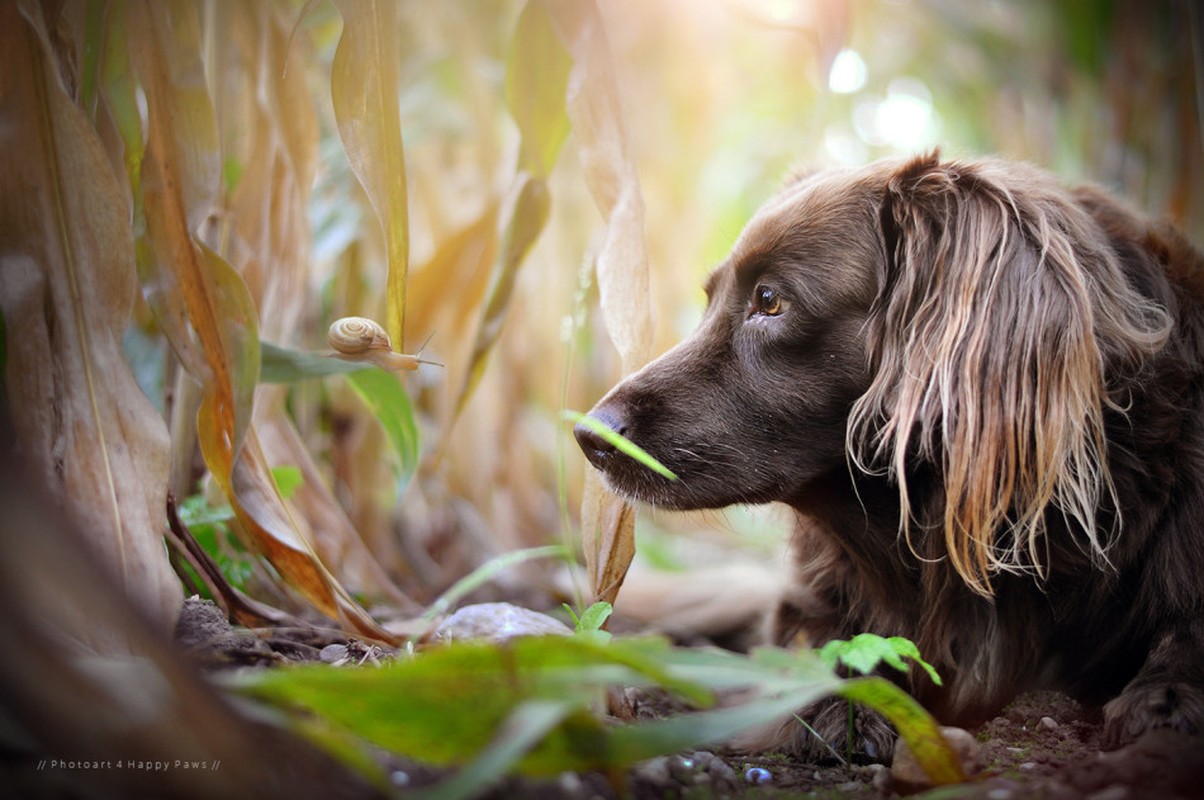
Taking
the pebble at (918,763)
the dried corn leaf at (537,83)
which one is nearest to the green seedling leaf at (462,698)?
the pebble at (918,763)

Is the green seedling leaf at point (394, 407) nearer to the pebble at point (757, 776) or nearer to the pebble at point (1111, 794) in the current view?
the pebble at point (757, 776)

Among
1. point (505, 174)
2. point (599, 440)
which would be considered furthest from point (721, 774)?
point (505, 174)

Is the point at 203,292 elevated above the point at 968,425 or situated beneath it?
elevated above

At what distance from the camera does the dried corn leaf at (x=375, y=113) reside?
1626mm

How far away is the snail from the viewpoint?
62.1 inches

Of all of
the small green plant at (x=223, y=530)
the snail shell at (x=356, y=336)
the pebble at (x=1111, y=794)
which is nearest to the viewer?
the pebble at (x=1111, y=794)

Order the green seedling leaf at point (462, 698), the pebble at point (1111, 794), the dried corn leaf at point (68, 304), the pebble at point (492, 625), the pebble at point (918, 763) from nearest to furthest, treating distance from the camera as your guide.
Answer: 1. the green seedling leaf at point (462, 698)
2. the pebble at point (1111, 794)
3. the pebble at point (918, 763)
4. the dried corn leaf at point (68, 304)
5. the pebble at point (492, 625)

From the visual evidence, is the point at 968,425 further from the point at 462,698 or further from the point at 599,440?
the point at 462,698

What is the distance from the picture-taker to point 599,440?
189 cm

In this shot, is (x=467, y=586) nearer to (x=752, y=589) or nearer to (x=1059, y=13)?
(x=752, y=589)

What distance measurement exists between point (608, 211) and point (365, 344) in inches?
24.0

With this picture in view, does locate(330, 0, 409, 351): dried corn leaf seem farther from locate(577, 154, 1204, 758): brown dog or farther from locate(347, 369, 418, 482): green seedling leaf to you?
locate(577, 154, 1204, 758): brown dog

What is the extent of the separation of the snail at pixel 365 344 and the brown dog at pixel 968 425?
0.47 m

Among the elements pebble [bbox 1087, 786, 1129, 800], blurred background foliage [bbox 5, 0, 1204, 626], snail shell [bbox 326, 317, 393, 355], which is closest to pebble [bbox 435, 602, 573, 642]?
blurred background foliage [bbox 5, 0, 1204, 626]
